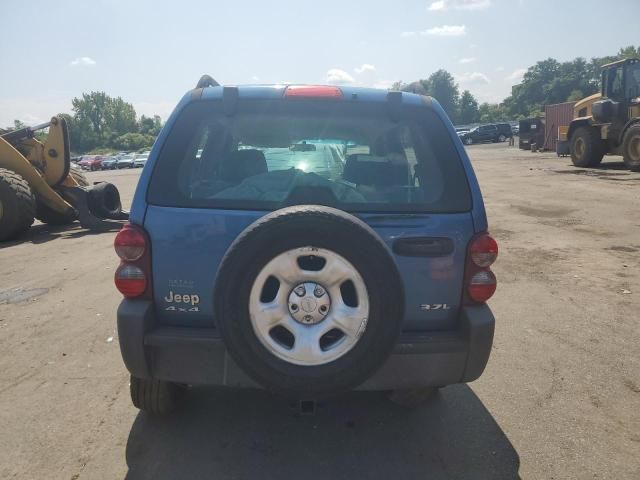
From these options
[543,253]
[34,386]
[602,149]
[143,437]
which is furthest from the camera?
[602,149]

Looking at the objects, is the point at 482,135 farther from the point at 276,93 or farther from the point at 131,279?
the point at 131,279

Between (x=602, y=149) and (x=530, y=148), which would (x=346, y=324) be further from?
(x=530, y=148)

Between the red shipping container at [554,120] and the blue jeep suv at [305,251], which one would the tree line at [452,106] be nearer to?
the red shipping container at [554,120]

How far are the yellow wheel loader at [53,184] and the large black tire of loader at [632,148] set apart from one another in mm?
14923

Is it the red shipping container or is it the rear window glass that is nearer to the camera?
the rear window glass

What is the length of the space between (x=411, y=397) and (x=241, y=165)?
1752 mm

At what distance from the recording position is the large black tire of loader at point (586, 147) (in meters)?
17.3

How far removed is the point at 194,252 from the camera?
2367 mm

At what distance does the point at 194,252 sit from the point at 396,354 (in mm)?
1117

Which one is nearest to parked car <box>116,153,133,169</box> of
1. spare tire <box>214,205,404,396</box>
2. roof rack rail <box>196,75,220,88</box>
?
roof rack rail <box>196,75,220,88</box>

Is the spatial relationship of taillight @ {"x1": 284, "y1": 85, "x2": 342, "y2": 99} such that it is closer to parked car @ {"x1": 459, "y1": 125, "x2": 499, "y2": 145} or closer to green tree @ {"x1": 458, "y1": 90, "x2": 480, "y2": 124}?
parked car @ {"x1": 459, "y1": 125, "x2": 499, "y2": 145}

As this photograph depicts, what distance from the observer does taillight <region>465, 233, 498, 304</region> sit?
245 cm

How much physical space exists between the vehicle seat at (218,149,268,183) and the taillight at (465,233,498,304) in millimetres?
1284

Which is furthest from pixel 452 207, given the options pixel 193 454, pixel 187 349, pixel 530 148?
pixel 530 148
